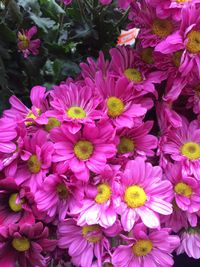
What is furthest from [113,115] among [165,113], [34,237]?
[34,237]

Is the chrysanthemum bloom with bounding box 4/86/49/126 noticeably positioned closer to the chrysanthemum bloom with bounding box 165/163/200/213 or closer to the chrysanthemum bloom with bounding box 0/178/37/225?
the chrysanthemum bloom with bounding box 0/178/37/225

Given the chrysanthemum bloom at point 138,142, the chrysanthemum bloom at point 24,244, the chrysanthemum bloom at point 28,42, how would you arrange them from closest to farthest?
1. the chrysanthemum bloom at point 24,244
2. the chrysanthemum bloom at point 138,142
3. the chrysanthemum bloom at point 28,42

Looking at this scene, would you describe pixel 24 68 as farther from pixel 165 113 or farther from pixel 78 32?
pixel 165 113

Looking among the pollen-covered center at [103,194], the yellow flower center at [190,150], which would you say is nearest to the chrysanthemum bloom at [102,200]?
the pollen-covered center at [103,194]

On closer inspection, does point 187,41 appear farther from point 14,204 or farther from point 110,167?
point 14,204

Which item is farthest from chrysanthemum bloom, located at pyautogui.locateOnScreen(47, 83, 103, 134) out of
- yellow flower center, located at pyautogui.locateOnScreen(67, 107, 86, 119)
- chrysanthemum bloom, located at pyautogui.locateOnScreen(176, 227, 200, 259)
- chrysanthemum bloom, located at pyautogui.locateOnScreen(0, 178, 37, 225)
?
chrysanthemum bloom, located at pyautogui.locateOnScreen(176, 227, 200, 259)

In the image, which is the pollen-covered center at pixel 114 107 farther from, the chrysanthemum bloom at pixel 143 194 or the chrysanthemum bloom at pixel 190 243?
the chrysanthemum bloom at pixel 190 243
